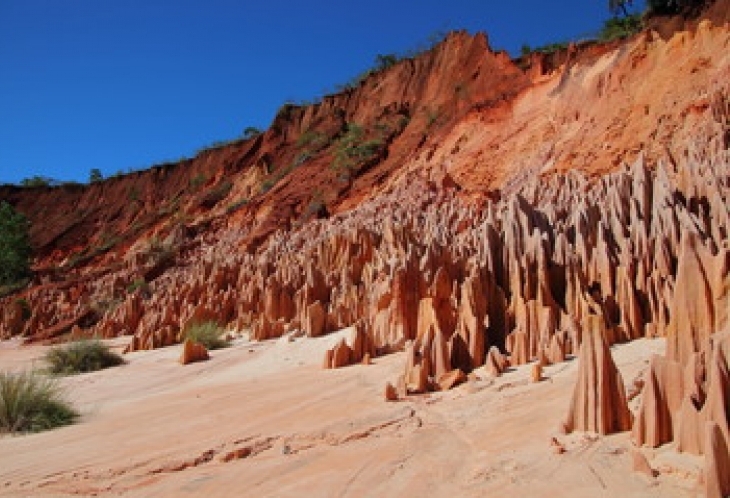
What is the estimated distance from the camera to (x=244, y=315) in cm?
1242

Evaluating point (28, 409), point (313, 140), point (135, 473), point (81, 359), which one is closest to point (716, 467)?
point (135, 473)

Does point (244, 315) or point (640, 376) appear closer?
point (640, 376)

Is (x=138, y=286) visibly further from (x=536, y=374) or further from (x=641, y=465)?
(x=641, y=465)

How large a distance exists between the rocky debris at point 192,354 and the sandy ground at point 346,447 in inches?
102

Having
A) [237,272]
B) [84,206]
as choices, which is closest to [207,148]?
[84,206]

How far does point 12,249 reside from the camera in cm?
3016

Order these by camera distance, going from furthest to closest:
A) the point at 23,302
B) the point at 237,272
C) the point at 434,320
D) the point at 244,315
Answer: the point at 23,302 → the point at 237,272 → the point at 244,315 → the point at 434,320

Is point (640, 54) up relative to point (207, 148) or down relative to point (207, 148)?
down

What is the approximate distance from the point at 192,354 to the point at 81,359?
234 centimetres

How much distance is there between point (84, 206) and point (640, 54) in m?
35.2

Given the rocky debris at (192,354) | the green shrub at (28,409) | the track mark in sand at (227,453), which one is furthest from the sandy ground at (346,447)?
the rocky debris at (192,354)

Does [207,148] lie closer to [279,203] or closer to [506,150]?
[279,203]

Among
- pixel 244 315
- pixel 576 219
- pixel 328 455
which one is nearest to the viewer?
pixel 328 455

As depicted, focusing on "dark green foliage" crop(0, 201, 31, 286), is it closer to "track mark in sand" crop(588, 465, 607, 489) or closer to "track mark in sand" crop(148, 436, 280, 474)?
"track mark in sand" crop(148, 436, 280, 474)
